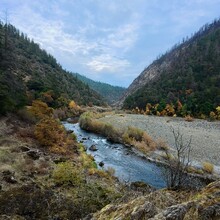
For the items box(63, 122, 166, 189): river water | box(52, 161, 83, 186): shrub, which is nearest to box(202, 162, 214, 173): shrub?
box(63, 122, 166, 189): river water

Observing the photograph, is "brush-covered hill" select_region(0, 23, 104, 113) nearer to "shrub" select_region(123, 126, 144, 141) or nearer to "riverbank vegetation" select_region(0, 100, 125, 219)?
"riverbank vegetation" select_region(0, 100, 125, 219)

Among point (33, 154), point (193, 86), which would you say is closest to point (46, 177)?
point (33, 154)

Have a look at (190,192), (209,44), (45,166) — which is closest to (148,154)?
(45,166)

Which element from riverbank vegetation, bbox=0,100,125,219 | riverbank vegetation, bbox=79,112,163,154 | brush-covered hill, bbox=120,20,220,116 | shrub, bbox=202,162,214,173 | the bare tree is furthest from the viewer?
brush-covered hill, bbox=120,20,220,116

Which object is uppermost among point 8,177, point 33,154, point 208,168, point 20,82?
point 20,82

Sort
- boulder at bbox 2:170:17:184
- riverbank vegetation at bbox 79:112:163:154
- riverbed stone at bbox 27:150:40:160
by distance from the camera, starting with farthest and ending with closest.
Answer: riverbank vegetation at bbox 79:112:163:154, riverbed stone at bbox 27:150:40:160, boulder at bbox 2:170:17:184

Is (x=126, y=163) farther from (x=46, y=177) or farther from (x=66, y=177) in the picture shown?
(x=46, y=177)

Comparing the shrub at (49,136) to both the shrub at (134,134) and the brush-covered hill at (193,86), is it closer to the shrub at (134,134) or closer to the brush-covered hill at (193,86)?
the shrub at (134,134)

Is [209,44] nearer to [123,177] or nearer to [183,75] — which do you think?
[183,75]

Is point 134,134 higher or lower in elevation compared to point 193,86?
lower

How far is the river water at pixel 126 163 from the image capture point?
25297 mm

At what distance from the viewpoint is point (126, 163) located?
30.8 meters

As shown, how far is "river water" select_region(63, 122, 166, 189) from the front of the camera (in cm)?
2530

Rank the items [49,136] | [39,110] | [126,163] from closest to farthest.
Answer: [126,163]
[49,136]
[39,110]
